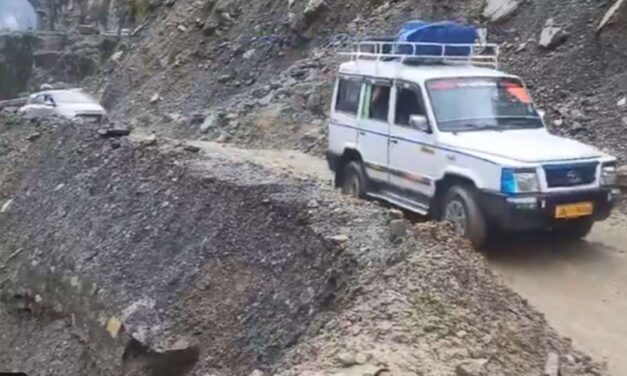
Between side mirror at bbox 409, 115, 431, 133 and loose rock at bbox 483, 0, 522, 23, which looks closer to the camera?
side mirror at bbox 409, 115, 431, 133

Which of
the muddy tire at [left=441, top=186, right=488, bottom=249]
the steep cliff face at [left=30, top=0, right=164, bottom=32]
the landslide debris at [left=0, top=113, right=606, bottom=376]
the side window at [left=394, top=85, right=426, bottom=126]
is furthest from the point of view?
the steep cliff face at [left=30, top=0, right=164, bottom=32]

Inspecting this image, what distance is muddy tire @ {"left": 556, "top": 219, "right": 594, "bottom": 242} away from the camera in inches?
392

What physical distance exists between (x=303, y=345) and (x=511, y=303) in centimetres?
170

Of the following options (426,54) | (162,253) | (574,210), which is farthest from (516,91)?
(162,253)

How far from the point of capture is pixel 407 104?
11047mm

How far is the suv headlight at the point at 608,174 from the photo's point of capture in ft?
32.4

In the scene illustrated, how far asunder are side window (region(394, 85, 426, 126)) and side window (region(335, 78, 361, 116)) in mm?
941

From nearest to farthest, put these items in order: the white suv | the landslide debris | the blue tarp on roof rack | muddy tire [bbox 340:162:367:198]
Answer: the landslide debris
the white suv
the blue tarp on roof rack
muddy tire [bbox 340:162:367:198]

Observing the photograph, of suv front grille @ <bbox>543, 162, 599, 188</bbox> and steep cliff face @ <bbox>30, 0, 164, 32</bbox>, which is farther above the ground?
suv front grille @ <bbox>543, 162, 599, 188</bbox>

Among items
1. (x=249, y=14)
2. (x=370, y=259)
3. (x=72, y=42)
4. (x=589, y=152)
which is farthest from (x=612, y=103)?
(x=72, y=42)

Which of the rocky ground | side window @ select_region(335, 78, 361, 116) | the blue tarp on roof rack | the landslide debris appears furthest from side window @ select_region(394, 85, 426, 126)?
the landslide debris

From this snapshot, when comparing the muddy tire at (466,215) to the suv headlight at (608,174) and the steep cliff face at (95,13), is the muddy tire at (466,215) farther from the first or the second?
the steep cliff face at (95,13)

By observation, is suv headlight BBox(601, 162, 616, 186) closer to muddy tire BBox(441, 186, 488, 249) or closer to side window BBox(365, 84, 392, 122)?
muddy tire BBox(441, 186, 488, 249)

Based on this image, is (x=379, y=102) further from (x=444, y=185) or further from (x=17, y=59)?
(x=17, y=59)
